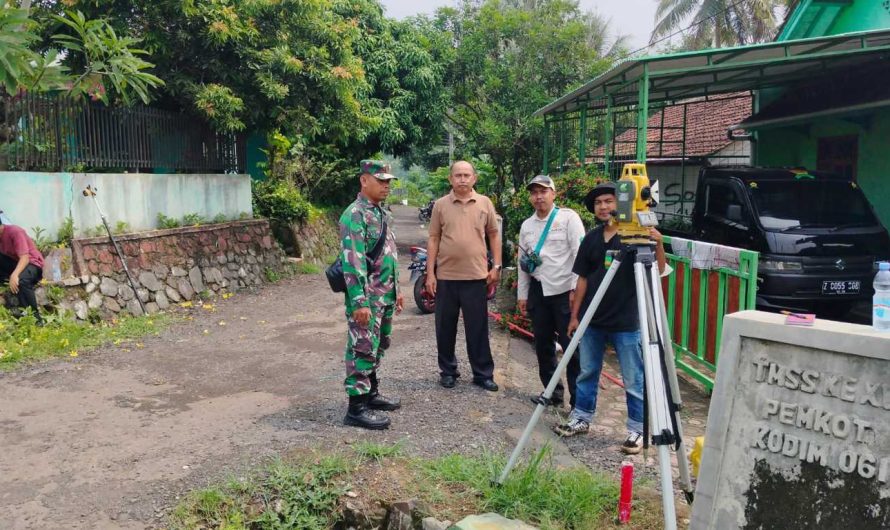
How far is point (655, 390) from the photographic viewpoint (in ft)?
9.84

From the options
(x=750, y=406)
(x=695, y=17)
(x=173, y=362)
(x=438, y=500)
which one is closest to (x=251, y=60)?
(x=173, y=362)

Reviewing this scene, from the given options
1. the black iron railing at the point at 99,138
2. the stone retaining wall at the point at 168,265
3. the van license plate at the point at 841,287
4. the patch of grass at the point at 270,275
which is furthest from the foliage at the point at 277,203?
the van license plate at the point at 841,287

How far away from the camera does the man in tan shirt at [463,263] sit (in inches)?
211

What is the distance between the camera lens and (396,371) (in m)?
6.15

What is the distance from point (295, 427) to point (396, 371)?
155cm

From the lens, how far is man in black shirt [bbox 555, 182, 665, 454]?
446cm

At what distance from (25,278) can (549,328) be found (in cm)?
551

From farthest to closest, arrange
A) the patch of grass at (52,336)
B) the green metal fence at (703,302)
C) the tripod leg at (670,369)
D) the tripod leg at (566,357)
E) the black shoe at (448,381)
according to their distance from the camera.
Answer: the patch of grass at (52,336)
the black shoe at (448,381)
the green metal fence at (703,302)
the tripod leg at (566,357)
the tripod leg at (670,369)

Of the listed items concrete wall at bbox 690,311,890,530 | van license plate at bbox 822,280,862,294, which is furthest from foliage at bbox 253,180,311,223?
concrete wall at bbox 690,311,890,530

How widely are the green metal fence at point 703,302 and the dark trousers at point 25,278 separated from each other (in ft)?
21.6

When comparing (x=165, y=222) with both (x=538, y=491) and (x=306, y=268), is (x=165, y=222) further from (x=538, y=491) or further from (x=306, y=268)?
(x=538, y=491)

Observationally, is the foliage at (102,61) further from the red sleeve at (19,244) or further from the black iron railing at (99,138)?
the red sleeve at (19,244)

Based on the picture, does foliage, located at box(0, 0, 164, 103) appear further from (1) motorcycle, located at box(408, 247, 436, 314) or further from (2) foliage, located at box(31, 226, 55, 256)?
(1) motorcycle, located at box(408, 247, 436, 314)

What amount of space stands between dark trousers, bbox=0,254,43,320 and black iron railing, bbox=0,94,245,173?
49.1 inches
